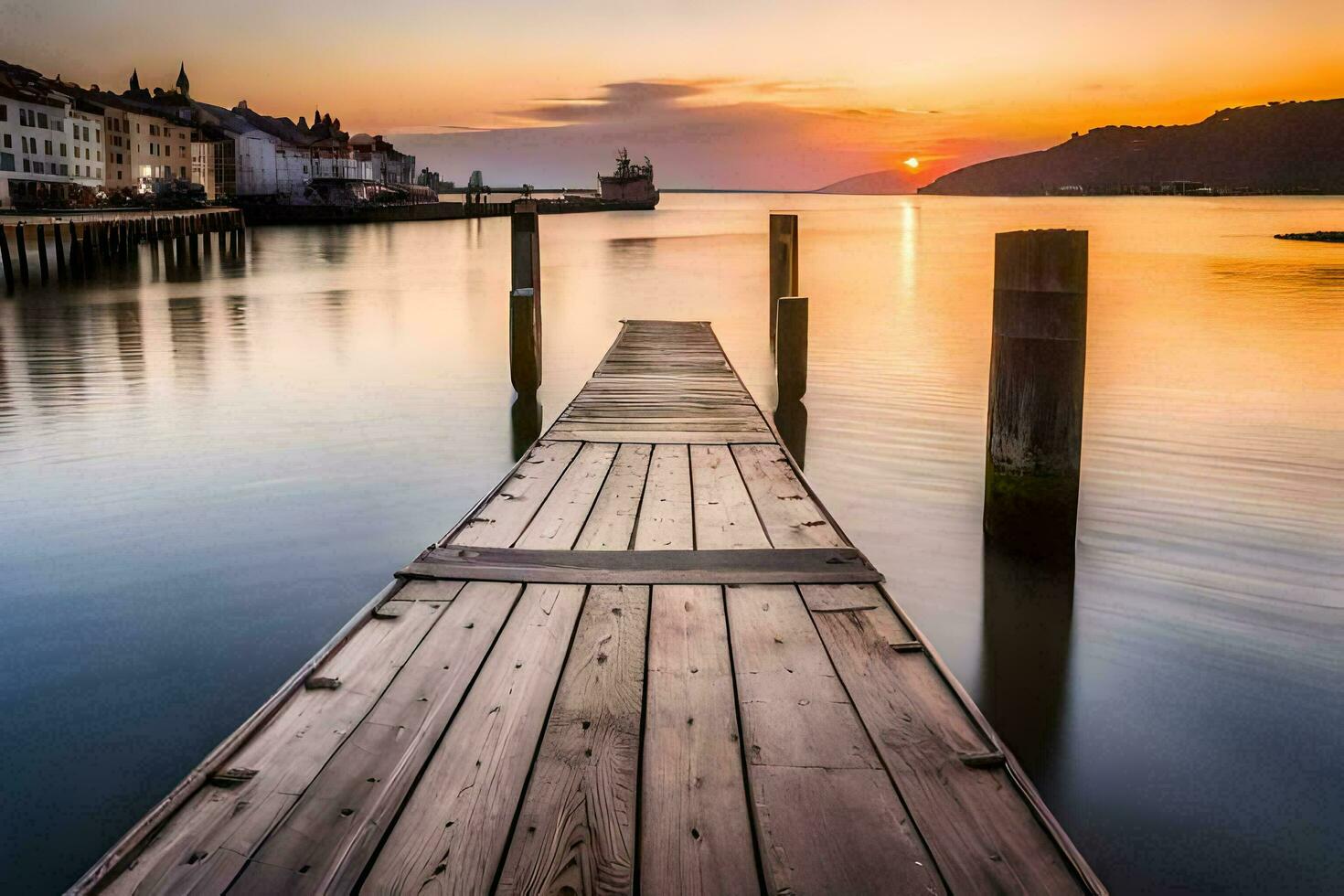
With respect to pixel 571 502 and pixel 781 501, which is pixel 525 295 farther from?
pixel 781 501

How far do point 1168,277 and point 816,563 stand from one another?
27386 mm

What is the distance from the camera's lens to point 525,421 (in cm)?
1113

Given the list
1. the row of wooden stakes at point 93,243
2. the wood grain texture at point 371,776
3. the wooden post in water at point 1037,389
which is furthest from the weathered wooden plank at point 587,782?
the row of wooden stakes at point 93,243

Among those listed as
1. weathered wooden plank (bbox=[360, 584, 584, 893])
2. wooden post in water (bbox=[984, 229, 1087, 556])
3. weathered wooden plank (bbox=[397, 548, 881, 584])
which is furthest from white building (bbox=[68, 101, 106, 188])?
weathered wooden plank (bbox=[360, 584, 584, 893])

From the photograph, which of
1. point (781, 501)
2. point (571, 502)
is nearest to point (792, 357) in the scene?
point (781, 501)

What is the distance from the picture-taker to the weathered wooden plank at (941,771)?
231cm

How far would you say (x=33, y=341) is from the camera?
16.3 m

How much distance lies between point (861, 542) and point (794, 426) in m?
3.81

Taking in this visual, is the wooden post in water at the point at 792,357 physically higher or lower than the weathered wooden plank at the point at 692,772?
higher

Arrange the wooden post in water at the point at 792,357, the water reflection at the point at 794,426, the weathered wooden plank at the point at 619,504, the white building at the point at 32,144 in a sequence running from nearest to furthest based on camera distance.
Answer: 1. the weathered wooden plank at the point at 619,504
2. the water reflection at the point at 794,426
3. the wooden post in water at the point at 792,357
4. the white building at the point at 32,144

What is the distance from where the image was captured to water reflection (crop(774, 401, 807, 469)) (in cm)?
945

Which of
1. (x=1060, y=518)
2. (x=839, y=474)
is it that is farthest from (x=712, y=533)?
(x=839, y=474)

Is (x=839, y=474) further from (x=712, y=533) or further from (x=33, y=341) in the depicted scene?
(x=33, y=341)

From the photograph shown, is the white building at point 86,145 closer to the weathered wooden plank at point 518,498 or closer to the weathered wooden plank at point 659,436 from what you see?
the weathered wooden plank at point 659,436
